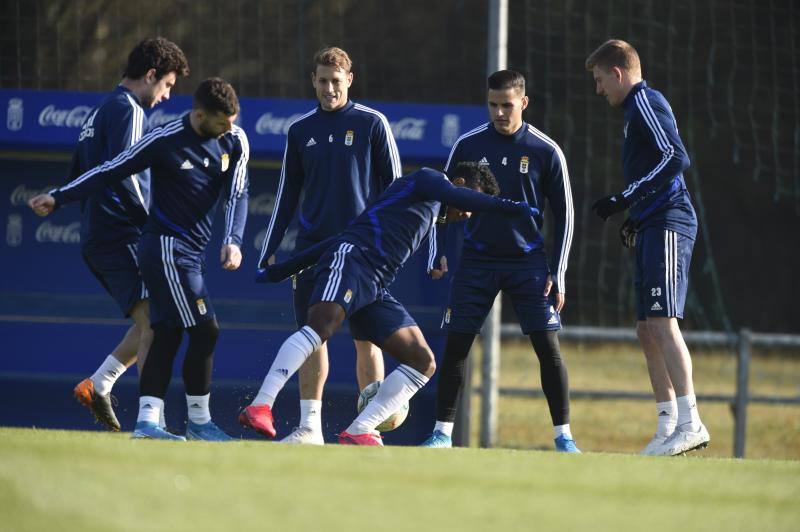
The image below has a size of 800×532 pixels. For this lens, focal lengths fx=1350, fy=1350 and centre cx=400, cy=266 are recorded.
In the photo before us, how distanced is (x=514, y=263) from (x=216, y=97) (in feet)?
5.64

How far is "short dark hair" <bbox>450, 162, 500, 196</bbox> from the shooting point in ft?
21.1

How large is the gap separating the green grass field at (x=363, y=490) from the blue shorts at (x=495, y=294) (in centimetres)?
110

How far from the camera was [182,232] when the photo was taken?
21.2 ft

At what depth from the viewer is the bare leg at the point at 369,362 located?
7.02 metres

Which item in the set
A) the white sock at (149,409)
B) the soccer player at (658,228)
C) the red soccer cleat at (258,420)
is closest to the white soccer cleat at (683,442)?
the soccer player at (658,228)

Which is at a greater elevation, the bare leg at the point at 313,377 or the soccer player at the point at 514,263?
the soccer player at the point at 514,263

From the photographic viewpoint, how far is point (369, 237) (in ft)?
20.6

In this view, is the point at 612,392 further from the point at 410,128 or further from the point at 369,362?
the point at 369,362

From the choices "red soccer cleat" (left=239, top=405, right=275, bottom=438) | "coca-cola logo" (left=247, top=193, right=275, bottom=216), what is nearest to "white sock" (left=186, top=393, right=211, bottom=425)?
"red soccer cleat" (left=239, top=405, right=275, bottom=438)

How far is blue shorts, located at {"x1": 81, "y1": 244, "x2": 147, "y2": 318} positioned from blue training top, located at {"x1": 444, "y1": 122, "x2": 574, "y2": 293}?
65.7 inches

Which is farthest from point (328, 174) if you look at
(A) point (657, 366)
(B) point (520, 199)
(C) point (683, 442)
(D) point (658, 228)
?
(C) point (683, 442)

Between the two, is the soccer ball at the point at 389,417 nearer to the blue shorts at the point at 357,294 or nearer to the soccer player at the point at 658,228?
the blue shorts at the point at 357,294

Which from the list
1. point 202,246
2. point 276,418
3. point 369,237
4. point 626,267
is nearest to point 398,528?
point 369,237

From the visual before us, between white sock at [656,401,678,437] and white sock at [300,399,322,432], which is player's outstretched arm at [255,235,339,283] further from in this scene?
white sock at [656,401,678,437]
